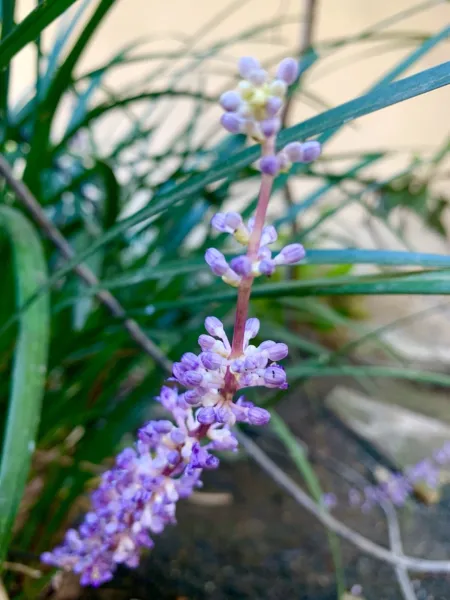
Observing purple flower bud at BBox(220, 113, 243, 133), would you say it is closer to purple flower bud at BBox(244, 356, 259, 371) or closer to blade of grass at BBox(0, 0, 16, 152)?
purple flower bud at BBox(244, 356, 259, 371)

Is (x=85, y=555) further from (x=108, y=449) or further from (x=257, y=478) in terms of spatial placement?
(x=257, y=478)

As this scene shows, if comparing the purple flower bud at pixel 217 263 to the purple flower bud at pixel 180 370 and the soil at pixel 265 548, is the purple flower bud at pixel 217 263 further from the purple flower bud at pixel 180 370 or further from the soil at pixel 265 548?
the soil at pixel 265 548

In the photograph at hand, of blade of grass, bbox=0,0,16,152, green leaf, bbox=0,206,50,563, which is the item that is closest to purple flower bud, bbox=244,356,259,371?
green leaf, bbox=0,206,50,563

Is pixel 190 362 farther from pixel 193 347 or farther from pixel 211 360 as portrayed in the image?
pixel 193 347

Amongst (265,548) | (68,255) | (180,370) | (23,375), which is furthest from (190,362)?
(265,548)

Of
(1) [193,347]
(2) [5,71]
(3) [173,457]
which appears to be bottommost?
(3) [173,457]
